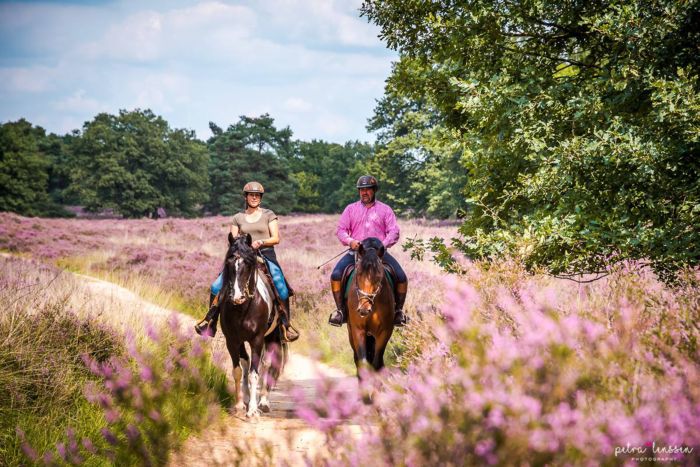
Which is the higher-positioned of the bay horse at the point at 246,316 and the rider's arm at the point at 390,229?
the rider's arm at the point at 390,229

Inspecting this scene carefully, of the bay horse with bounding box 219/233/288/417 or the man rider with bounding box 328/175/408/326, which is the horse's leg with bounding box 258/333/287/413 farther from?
the man rider with bounding box 328/175/408/326

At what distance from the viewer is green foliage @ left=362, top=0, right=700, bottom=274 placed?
207 inches

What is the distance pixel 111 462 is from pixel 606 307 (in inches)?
165

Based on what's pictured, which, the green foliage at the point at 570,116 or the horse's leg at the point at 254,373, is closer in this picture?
the green foliage at the point at 570,116

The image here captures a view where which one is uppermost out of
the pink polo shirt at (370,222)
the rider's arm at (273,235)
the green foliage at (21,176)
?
the green foliage at (21,176)

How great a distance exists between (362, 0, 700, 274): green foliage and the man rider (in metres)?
1.10

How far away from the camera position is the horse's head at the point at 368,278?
6340mm

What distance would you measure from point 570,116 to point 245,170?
71.0 metres

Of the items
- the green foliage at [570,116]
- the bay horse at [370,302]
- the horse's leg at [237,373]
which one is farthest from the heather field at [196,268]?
the green foliage at [570,116]

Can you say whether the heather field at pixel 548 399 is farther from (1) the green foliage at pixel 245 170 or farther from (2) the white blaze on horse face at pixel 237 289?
(1) the green foliage at pixel 245 170

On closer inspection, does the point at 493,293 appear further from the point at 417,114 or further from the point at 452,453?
the point at 417,114

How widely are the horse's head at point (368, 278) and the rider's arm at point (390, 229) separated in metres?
0.81

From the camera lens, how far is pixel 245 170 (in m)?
74.6

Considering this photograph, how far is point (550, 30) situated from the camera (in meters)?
7.34
